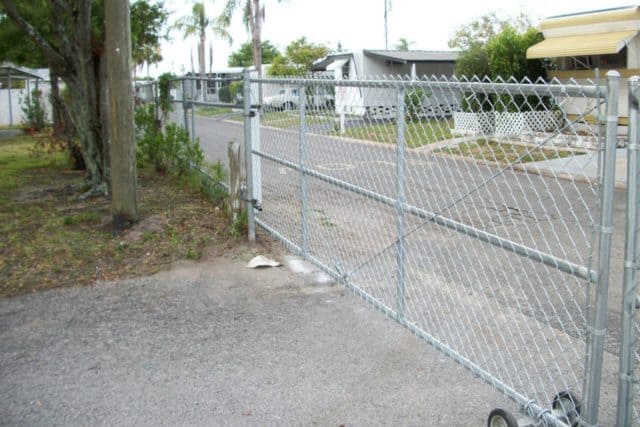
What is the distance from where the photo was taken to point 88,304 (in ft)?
18.3

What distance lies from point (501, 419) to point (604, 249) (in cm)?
108

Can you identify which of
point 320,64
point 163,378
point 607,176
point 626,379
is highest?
point 320,64

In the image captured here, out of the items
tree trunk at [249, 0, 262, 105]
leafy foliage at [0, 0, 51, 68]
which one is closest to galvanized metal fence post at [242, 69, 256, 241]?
leafy foliage at [0, 0, 51, 68]

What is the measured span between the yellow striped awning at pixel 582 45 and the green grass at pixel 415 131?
1198 cm

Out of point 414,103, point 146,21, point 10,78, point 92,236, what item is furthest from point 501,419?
point 10,78

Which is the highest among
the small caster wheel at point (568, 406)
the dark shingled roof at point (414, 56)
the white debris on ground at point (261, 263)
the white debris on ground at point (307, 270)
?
the dark shingled roof at point (414, 56)

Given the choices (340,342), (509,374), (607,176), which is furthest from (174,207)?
(607,176)

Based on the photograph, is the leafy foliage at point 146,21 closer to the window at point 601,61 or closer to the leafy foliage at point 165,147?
the leafy foliage at point 165,147

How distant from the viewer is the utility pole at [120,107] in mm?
7441

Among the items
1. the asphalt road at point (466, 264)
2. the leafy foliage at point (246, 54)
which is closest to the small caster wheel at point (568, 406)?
the asphalt road at point (466, 264)

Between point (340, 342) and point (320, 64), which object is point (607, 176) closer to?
point (340, 342)

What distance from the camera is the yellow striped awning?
49.8 feet

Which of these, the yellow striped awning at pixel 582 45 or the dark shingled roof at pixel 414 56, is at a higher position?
the dark shingled roof at pixel 414 56

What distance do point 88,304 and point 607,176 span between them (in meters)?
4.49
